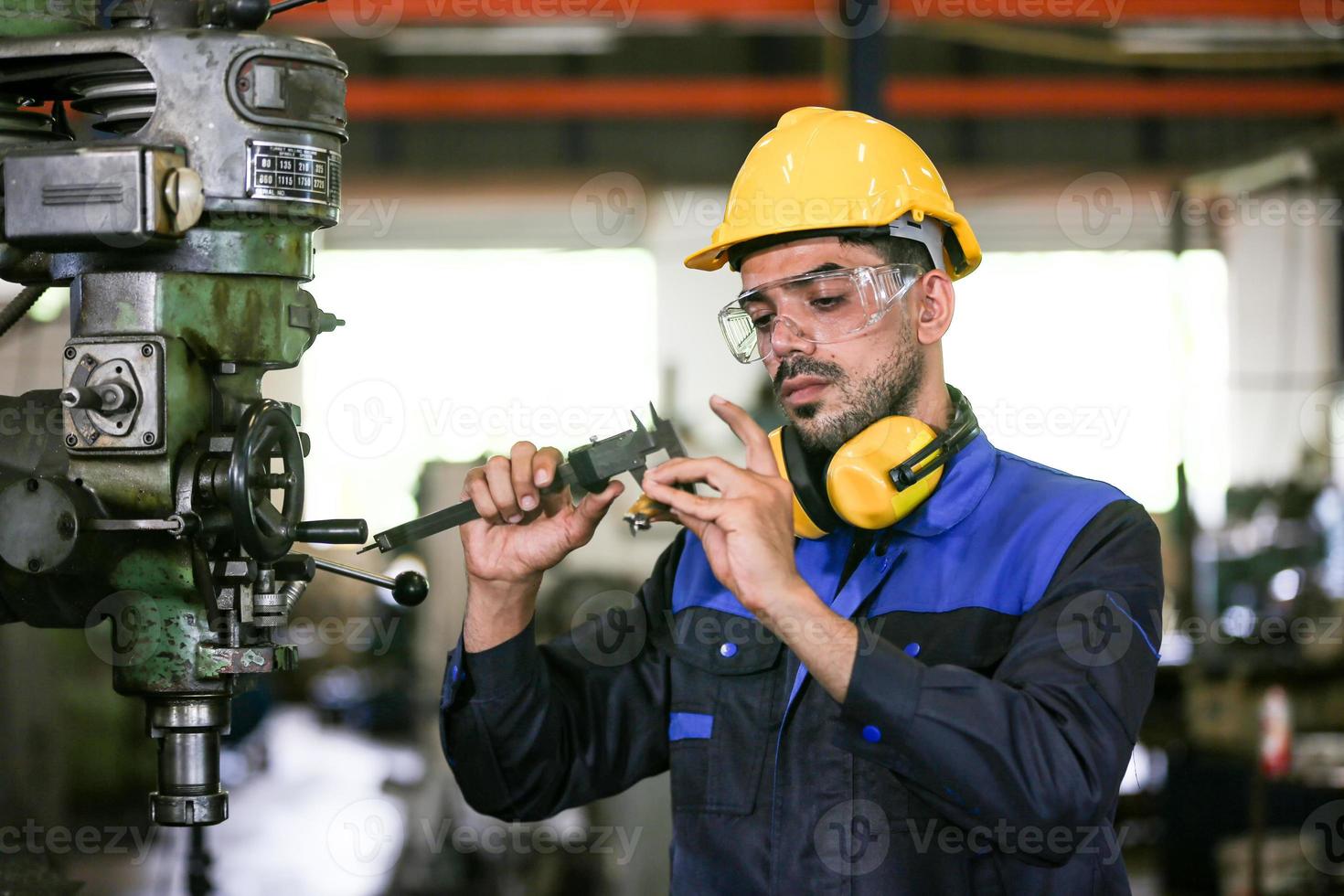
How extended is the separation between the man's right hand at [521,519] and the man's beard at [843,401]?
9.3 inches


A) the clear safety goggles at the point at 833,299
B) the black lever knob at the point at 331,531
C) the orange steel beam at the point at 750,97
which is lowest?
the black lever knob at the point at 331,531

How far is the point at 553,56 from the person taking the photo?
8820 millimetres

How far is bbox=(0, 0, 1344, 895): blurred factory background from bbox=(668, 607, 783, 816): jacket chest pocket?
244 cm

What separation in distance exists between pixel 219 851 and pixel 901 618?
478 cm

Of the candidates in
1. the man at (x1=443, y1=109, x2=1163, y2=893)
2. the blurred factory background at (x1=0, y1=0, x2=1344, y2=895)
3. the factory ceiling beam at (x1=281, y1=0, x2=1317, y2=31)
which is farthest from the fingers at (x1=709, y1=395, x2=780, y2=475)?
the factory ceiling beam at (x1=281, y1=0, x2=1317, y2=31)

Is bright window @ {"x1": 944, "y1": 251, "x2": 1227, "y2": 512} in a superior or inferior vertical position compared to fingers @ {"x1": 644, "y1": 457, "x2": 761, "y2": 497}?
superior

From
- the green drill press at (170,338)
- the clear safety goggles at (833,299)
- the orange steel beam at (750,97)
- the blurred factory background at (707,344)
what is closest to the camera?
the green drill press at (170,338)

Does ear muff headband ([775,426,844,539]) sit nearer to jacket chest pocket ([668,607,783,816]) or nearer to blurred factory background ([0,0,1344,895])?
jacket chest pocket ([668,607,783,816])

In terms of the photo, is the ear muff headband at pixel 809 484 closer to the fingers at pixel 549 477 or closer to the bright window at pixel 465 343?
the fingers at pixel 549 477

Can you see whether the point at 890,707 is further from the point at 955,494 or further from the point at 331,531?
the point at 331,531

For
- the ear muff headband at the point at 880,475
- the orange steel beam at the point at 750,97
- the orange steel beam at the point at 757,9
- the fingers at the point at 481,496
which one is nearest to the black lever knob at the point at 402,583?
the fingers at the point at 481,496

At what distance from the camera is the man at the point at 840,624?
3.77 ft

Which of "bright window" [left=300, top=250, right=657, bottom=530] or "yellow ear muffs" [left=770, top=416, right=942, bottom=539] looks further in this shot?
"bright window" [left=300, top=250, right=657, bottom=530]

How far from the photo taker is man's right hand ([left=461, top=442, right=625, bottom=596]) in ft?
4.53
